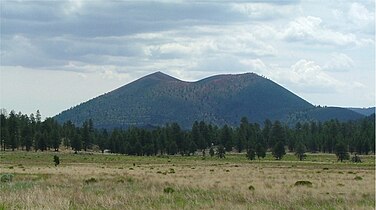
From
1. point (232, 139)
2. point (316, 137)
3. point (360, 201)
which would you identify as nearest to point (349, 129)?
point (316, 137)

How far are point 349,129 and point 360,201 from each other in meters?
160

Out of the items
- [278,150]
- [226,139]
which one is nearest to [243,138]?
[226,139]

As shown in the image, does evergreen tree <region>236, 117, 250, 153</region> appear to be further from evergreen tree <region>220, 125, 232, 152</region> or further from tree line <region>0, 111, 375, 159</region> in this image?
evergreen tree <region>220, 125, 232, 152</region>

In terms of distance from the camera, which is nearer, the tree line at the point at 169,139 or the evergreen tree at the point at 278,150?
the evergreen tree at the point at 278,150

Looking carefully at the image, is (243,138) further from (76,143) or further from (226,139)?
(76,143)

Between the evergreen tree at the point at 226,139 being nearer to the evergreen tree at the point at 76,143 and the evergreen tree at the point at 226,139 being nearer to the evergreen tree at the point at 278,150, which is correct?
the evergreen tree at the point at 278,150

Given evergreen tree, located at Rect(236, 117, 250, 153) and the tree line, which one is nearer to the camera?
the tree line

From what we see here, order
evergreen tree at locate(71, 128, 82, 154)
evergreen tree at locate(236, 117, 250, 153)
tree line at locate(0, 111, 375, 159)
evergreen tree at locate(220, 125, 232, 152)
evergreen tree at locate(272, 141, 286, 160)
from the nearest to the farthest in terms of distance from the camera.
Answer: evergreen tree at locate(272, 141, 286, 160), tree line at locate(0, 111, 375, 159), evergreen tree at locate(71, 128, 82, 154), evergreen tree at locate(236, 117, 250, 153), evergreen tree at locate(220, 125, 232, 152)

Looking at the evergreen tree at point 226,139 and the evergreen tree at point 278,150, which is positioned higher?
the evergreen tree at point 226,139

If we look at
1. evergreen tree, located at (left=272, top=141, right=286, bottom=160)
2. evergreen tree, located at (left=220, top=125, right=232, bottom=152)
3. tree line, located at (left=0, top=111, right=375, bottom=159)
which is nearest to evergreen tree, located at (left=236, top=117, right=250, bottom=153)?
tree line, located at (left=0, top=111, right=375, bottom=159)

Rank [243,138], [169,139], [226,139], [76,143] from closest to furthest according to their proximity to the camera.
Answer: [76,143] < [169,139] < [243,138] < [226,139]

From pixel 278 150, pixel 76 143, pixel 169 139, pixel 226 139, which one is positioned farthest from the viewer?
pixel 226 139

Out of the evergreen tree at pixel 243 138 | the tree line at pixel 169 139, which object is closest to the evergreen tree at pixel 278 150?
the tree line at pixel 169 139

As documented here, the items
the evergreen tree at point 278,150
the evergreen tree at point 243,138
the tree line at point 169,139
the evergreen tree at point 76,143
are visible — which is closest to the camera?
the evergreen tree at point 278,150
